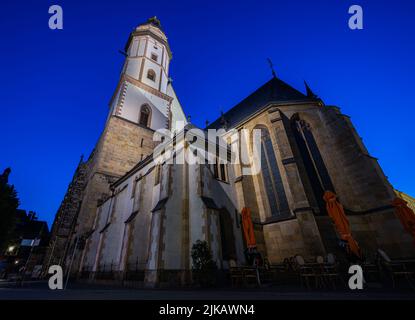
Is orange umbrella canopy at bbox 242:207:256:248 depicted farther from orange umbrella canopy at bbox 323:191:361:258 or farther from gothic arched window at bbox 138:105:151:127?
gothic arched window at bbox 138:105:151:127

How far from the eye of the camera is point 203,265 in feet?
23.4

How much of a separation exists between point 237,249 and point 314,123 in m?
9.90

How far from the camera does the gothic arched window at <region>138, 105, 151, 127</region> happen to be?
22169 millimetres

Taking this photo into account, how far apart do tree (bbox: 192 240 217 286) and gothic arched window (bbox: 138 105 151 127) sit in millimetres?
17506

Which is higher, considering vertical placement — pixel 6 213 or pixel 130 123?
pixel 130 123

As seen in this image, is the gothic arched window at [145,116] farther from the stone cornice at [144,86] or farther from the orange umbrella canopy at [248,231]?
the orange umbrella canopy at [248,231]

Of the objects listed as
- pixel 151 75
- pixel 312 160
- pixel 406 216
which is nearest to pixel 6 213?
pixel 151 75

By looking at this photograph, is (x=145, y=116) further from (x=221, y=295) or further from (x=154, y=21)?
(x=154, y=21)

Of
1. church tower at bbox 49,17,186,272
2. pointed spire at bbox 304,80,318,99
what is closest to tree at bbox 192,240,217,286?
church tower at bbox 49,17,186,272

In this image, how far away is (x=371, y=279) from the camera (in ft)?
25.8

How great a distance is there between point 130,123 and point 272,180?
15.6 metres

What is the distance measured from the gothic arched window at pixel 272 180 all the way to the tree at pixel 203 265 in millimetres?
5649

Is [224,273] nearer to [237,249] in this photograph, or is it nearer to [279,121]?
[237,249]
